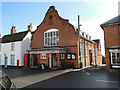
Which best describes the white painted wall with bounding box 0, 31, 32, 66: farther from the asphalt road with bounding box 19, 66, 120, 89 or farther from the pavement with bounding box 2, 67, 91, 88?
the asphalt road with bounding box 19, 66, 120, 89

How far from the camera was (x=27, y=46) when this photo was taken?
22594mm

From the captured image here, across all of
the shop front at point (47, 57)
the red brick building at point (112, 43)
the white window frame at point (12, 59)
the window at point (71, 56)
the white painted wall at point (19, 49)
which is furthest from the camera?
the white window frame at point (12, 59)

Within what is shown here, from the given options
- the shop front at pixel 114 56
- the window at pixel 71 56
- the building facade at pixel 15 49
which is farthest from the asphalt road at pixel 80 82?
the building facade at pixel 15 49

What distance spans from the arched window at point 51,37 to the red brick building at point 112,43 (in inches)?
335

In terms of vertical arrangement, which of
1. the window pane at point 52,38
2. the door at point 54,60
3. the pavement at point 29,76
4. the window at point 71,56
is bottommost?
the pavement at point 29,76

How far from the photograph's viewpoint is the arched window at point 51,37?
18.7 meters

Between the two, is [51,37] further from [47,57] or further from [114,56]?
[114,56]

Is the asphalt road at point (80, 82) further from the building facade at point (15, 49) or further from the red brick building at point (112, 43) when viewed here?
the building facade at point (15, 49)

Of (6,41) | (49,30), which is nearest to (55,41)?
(49,30)

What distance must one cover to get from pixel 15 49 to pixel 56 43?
9489 mm

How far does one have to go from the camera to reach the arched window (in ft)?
61.5

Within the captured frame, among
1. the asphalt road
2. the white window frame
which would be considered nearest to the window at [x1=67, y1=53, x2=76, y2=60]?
the asphalt road

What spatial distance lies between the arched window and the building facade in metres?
5.27

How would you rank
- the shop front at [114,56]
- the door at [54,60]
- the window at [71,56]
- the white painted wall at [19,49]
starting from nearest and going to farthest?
the shop front at [114,56] < the window at [71,56] < the door at [54,60] < the white painted wall at [19,49]
